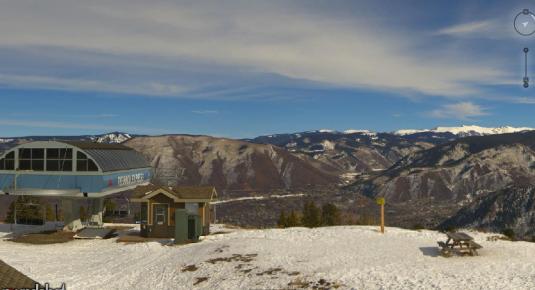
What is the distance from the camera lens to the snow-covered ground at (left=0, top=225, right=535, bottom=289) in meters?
25.1

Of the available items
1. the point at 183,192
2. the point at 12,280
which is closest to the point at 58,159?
the point at 183,192

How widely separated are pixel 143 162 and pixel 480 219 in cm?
13562

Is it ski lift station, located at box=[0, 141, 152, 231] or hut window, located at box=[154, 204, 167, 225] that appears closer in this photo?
hut window, located at box=[154, 204, 167, 225]

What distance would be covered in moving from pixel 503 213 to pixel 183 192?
144m

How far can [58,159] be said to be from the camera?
156ft

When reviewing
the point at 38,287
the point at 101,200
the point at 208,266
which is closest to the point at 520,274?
the point at 208,266

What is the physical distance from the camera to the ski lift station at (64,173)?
46.8 m

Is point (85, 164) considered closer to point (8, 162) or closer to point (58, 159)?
point (58, 159)

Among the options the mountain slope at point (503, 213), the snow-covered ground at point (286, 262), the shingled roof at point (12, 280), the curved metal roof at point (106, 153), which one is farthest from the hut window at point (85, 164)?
the mountain slope at point (503, 213)

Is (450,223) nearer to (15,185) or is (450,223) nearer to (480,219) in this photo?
(480,219)

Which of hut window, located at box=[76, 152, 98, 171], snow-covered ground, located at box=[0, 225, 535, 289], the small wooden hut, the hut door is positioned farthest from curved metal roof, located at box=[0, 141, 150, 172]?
snow-covered ground, located at box=[0, 225, 535, 289]

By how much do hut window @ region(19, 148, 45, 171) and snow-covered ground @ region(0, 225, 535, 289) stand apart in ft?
29.9

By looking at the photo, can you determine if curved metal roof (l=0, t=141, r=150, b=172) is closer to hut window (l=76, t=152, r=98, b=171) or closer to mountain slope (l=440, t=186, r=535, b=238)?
hut window (l=76, t=152, r=98, b=171)

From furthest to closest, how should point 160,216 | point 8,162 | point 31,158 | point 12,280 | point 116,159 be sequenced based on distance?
point 116,159
point 8,162
point 31,158
point 160,216
point 12,280
